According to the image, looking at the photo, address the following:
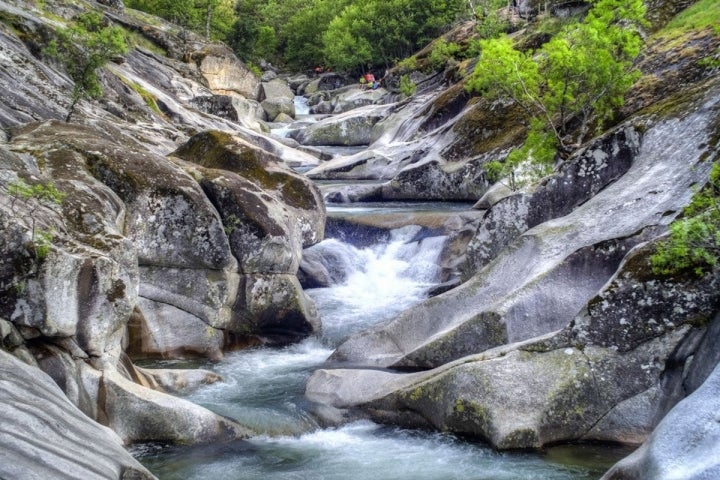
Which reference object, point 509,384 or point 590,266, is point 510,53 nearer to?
point 590,266

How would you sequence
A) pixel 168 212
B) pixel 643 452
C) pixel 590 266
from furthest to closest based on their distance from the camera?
pixel 168 212, pixel 590 266, pixel 643 452

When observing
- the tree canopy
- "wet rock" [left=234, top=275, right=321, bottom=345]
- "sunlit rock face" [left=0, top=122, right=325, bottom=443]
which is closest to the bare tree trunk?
the tree canopy

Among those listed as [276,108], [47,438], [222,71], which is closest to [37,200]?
[47,438]

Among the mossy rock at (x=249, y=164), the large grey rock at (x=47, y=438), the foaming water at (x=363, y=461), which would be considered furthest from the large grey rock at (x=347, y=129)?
the large grey rock at (x=47, y=438)

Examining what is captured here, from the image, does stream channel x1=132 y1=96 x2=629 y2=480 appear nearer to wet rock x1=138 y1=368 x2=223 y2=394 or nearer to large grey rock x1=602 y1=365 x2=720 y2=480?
wet rock x1=138 y1=368 x2=223 y2=394

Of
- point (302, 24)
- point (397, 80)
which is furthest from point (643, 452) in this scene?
point (302, 24)

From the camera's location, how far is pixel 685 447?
5.90 metres

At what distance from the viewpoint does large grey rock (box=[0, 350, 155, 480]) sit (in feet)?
18.5

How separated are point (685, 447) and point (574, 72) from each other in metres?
13.9

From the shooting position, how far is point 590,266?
37.6ft

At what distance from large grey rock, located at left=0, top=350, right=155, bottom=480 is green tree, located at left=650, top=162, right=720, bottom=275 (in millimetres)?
7419

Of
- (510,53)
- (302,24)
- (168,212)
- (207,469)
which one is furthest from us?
(302,24)

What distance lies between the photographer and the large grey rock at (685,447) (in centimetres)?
555

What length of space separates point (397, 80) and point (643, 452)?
53354mm
